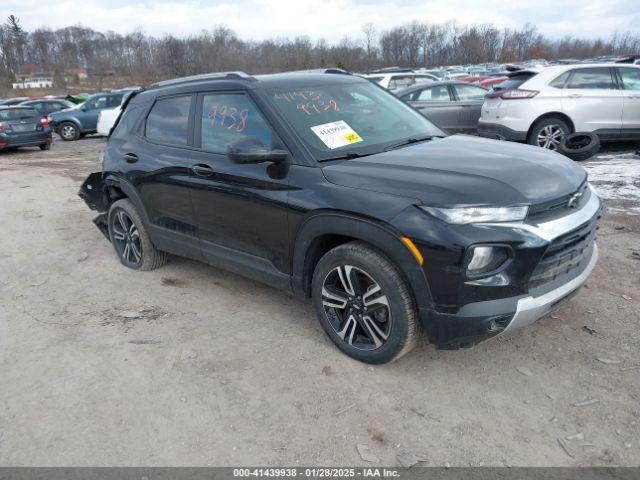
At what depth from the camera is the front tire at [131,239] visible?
203 inches

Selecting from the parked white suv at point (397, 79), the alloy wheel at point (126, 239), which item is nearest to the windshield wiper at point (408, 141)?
the alloy wheel at point (126, 239)

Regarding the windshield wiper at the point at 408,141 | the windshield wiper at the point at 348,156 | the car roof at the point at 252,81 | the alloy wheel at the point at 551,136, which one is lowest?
the alloy wheel at the point at 551,136

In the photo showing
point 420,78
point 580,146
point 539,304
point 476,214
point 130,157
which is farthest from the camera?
point 420,78

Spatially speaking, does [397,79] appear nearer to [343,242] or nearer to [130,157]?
[130,157]

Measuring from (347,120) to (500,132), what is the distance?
6607 millimetres

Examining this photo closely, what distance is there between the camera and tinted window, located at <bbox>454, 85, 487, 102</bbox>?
461 inches

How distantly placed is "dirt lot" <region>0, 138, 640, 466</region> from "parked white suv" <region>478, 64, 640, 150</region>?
495 cm

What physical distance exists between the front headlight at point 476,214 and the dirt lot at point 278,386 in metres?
1.04

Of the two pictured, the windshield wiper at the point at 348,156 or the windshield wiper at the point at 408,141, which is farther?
the windshield wiper at the point at 408,141

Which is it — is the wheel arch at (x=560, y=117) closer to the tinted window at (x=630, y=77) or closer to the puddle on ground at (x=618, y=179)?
the puddle on ground at (x=618, y=179)

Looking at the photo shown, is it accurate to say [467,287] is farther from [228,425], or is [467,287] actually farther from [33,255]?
[33,255]

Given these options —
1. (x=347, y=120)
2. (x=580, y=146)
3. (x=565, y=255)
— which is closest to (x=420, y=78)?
(x=580, y=146)

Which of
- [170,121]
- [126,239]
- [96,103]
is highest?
[96,103]

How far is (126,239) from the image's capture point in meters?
5.46
